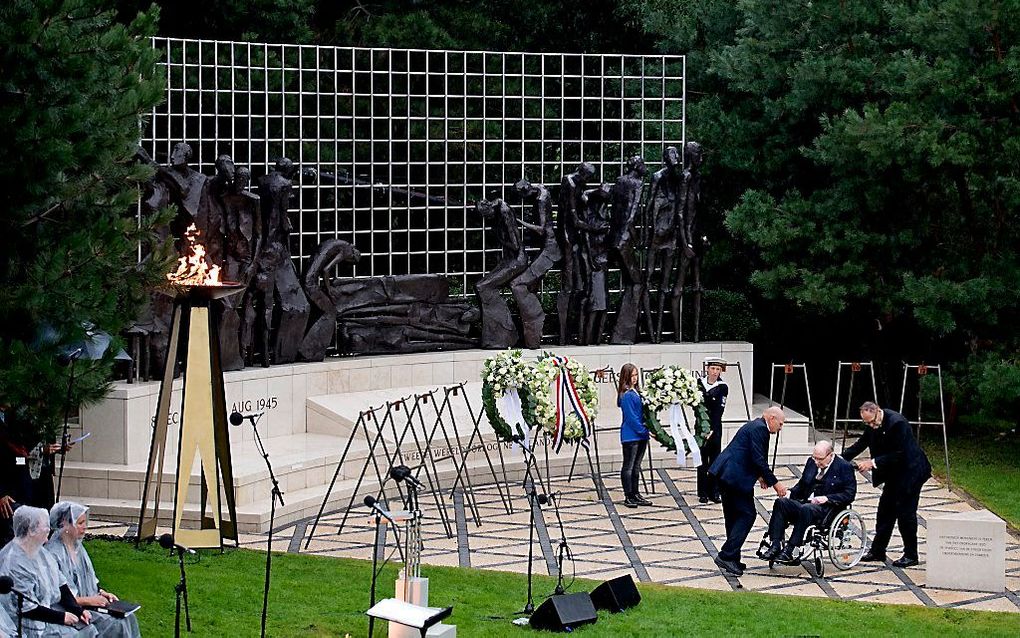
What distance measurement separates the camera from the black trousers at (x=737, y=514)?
1408 cm

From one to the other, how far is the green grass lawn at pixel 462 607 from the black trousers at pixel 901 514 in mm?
1479

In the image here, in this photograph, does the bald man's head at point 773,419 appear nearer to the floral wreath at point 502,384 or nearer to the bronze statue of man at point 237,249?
the floral wreath at point 502,384

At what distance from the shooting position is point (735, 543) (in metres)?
14.2

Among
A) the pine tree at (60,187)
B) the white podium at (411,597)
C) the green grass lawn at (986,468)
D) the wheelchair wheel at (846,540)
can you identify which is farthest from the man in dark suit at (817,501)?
the pine tree at (60,187)

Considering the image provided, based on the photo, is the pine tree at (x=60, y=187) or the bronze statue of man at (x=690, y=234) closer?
the pine tree at (x=60, y=187)

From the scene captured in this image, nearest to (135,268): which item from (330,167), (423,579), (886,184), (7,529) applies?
(7,529)

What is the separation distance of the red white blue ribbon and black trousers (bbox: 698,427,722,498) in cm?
129

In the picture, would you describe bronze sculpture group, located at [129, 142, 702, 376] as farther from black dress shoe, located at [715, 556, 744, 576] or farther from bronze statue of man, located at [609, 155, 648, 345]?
black dress shoe, located at [715, 556, 744, 576]

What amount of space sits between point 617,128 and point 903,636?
46.3 ft

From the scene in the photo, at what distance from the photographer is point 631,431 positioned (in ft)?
56.0

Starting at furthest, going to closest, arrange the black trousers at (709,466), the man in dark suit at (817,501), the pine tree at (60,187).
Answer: the black trousers at (709,466), the man in dark suit at (817,501), the pine tree at (60,187)

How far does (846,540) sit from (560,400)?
387 cm

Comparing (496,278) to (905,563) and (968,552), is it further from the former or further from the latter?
(968,552)

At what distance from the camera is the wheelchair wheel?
14.2 metres
